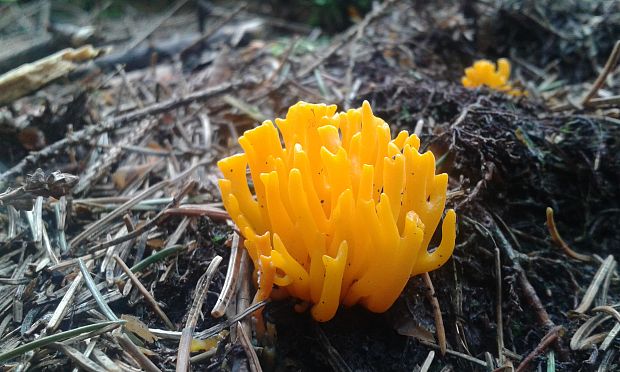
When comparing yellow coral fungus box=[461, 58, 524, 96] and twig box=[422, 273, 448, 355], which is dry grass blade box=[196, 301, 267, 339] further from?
yellow coral fungus box=[461, 58, 524, 96]

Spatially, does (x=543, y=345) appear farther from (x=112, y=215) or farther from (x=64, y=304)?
(x=112, y=215)

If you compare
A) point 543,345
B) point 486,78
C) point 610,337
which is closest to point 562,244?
point 610,337

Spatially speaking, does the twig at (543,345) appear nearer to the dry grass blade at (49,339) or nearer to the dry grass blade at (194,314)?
the dry grass blade at (194,314)

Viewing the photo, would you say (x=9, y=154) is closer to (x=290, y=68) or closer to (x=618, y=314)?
(x=290, y=68)

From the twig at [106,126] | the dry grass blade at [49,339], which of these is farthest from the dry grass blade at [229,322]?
the twig at [106,126]

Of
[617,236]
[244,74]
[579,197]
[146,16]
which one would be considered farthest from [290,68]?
[146,16]

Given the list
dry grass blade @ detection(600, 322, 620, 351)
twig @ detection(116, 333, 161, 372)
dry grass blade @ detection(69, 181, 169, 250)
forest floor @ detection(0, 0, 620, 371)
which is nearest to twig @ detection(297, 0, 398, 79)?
forest floor @ detection(0, 0, 620, 371)
